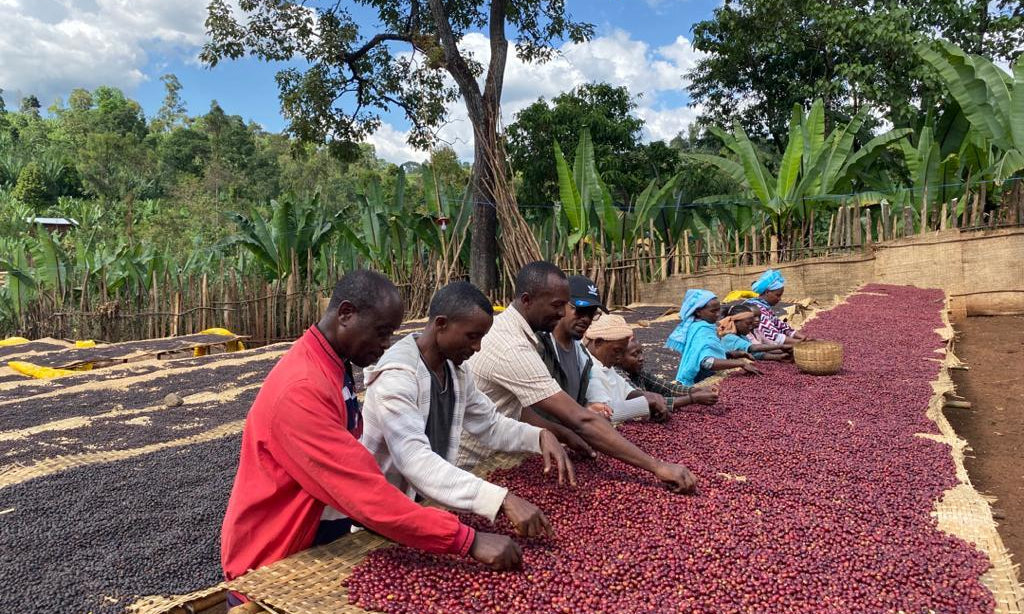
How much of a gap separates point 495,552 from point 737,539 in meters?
0.60

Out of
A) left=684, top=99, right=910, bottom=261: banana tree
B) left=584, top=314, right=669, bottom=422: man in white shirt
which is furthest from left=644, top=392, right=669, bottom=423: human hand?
left=684, top=99, right=910, bottom=261: banana tree

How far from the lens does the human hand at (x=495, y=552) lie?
4.71ft

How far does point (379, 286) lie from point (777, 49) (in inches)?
542

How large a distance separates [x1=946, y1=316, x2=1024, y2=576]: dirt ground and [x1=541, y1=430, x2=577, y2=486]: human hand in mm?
1374

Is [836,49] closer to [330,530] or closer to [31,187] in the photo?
[330,530]

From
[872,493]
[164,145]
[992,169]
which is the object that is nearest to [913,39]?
[992,169]

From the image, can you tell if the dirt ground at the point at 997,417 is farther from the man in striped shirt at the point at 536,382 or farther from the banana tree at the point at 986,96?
the banana tree at the point at 986,96

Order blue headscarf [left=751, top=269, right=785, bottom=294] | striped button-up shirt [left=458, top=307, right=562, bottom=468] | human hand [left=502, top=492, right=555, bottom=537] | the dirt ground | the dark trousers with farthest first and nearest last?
blue headscarf [left=751, top=269, right=785, bottom=294], the dirt ground, striped button-up shirt [left=458, top=307, right=562, bottom=468], the dark trousers, human hand [left=502, top=492, right=555, bottom=537]

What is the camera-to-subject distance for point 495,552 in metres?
1.44

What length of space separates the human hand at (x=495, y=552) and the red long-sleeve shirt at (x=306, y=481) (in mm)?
22

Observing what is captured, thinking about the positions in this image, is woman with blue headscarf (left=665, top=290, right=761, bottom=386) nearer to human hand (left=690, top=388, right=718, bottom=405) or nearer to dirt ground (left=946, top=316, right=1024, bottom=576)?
human hand (left=690, top=388, right=718, bottom=405)

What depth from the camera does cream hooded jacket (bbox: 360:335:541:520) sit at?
1556 mm

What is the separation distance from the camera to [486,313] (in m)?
1.73

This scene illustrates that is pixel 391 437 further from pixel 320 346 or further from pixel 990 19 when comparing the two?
pixel 990 19
